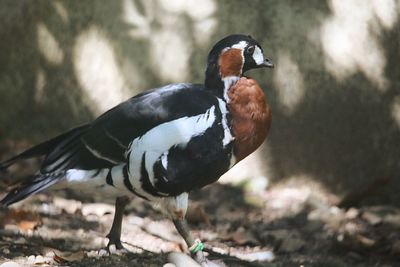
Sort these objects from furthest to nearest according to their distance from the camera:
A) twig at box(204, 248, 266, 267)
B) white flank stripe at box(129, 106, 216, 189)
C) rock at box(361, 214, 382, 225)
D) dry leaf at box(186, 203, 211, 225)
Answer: rock at box(361, 214, 382, 225), dry leaf at box(186, 203, 211, 225), twig at box(204, 248, 266, 267), white flank stripe at box(129, 106, 216, 189)

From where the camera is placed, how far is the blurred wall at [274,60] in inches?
216

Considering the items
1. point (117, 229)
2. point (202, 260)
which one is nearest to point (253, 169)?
point (117, 229)

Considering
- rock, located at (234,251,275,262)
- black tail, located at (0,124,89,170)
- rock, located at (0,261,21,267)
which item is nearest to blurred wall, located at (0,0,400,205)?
rock, located at (234,251,275,262)

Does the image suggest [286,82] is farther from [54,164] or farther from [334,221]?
[54,164]

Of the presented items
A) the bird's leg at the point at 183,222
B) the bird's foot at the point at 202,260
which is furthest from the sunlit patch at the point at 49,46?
the bird's foot at the point at 202,260

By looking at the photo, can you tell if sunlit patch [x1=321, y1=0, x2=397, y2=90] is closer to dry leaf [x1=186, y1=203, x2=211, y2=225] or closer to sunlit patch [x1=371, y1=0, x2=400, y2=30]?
sunlit patch [x1=371, y1=0, x2=400, y2=30]

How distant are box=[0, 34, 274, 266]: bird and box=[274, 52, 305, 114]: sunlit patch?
67.2 inches

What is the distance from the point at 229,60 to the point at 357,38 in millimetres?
1956

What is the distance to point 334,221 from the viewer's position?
17.0 feet

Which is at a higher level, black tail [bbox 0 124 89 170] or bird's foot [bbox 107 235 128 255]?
black tail [bbox 0 124 89 170]

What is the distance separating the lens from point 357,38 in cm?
548

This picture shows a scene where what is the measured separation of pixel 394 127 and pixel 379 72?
0.38m

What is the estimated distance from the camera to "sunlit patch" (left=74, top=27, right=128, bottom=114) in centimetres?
559

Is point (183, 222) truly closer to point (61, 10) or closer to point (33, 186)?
point (33, 186)
